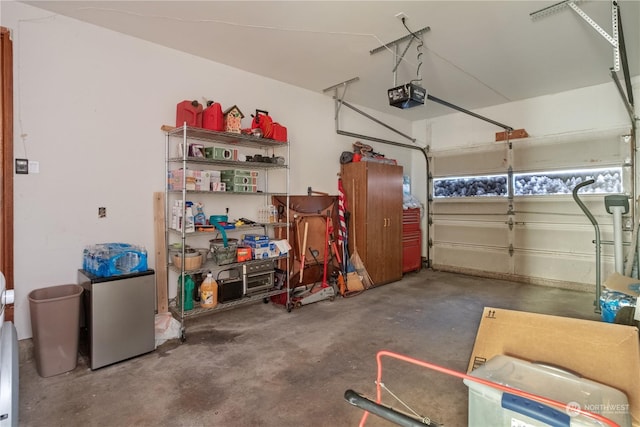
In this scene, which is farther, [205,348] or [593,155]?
[593,155]

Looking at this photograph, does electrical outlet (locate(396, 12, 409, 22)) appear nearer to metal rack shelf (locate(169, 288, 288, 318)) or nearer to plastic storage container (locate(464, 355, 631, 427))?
plastic storage container (locate(464, 355, 631, 427))

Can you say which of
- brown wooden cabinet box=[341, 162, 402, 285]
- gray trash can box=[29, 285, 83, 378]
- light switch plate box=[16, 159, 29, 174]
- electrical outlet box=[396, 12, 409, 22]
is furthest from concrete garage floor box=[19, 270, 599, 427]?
electrical outlet box=[396, 12, 409, 22]

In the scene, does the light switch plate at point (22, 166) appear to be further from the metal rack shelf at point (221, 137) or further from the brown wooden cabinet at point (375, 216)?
the brown wooden cabinet at point (375, 216)

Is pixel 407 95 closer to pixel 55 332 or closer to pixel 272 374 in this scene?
pixel 272 374

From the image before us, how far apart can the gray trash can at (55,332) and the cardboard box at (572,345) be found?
9.82 feet

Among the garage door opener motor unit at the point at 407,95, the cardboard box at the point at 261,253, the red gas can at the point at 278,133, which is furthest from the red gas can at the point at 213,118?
the garage door opener motor unit at the point at 407,95

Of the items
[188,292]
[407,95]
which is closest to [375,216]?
[407,95]

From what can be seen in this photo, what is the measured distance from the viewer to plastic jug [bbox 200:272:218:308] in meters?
3.46

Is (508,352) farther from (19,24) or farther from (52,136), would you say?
(19,24)

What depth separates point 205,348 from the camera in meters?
2.96

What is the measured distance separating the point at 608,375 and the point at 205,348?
9.50 feet

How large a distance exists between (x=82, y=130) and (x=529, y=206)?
6401 millimetres

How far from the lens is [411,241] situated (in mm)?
6203

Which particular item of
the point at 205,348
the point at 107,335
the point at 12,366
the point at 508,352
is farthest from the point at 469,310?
the point at 12,366
